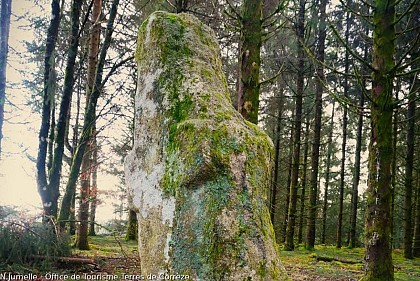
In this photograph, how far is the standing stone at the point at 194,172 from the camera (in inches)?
88.9

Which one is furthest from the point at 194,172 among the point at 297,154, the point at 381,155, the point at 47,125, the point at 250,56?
the point at 297,154

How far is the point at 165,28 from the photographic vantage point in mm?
3301

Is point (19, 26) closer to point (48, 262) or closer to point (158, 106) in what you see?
point (48, 262)

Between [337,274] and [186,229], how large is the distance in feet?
24.8

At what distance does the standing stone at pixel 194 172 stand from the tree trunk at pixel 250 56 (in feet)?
8.16

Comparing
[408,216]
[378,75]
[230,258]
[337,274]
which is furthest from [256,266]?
[408,216]

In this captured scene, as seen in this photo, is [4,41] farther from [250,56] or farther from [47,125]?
[250,56]

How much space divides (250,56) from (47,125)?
496 centimetres

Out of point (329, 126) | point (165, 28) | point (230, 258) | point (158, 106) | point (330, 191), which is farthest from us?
point (330, 191)

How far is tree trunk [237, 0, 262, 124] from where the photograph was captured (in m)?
5.79

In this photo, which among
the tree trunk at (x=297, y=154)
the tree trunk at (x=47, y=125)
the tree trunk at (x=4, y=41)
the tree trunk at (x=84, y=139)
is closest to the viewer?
the tree trunk at (x=47, y=125)

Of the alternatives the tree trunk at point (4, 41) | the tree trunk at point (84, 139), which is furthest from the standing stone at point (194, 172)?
the tree trunk at point (4, 41)

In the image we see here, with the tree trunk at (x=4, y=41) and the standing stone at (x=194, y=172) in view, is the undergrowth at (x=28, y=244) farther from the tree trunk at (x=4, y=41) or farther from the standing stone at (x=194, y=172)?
the tree trunk at (x=4, y=41)

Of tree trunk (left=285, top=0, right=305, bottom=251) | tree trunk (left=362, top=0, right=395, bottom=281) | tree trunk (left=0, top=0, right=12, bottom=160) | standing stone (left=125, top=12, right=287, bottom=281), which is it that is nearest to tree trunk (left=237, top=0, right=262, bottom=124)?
tree trunk (left=362, top=0, right=395, bottom=281)
